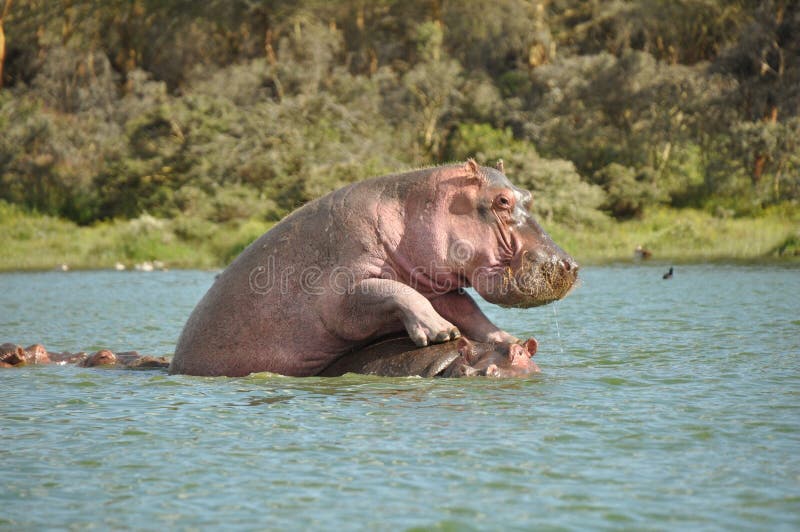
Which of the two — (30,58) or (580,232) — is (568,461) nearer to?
(580,232)

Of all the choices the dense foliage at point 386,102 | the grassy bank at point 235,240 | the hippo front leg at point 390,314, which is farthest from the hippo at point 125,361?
the dense foliage at point 386,102

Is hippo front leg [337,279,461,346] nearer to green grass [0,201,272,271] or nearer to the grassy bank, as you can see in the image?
the grassy bank

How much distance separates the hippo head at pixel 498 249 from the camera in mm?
7805

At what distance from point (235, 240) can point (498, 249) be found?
2294cm

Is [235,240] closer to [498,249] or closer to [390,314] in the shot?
[498,249]

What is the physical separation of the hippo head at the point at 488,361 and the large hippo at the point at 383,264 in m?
0.14

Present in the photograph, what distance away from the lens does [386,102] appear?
43.7 m

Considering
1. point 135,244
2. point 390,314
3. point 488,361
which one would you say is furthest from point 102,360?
point 135,244

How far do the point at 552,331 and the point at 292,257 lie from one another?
16.7 ft

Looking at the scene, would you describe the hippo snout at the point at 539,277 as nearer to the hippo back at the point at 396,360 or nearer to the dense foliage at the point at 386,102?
the hippo back at the point at 396,360

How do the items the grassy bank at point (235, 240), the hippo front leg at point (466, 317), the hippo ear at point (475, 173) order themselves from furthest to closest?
the grassy bank at point (235, 240) < the hippo front leg at point (466, 317) < the hippo ear at point (475, 173)

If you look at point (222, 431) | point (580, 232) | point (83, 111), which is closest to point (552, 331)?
point (222, 431)

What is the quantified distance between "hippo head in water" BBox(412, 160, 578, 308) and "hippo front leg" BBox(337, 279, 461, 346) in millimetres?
431

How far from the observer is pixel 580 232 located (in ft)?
105
